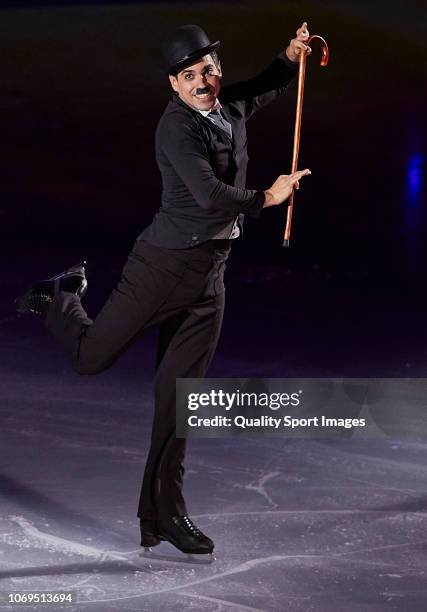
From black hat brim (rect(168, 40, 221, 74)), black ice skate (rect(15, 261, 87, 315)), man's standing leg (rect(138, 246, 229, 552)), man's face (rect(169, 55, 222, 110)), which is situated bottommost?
man's standing leg (rect(138, 246, 229, 552))

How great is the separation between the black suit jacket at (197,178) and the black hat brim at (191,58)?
9 centimetres

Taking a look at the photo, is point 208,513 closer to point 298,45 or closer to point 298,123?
point 298,123

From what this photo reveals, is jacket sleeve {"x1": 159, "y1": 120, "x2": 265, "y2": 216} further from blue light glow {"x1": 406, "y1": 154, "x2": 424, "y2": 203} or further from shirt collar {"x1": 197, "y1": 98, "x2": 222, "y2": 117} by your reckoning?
blue light glow {"x1": 406, "y1": 154, "x2": 424, "y2": 203}

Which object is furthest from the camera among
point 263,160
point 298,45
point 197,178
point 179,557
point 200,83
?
Answer: point 263,160

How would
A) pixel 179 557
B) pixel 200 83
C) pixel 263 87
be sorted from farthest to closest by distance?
1. pixel 263 87
2. pixel 179 557
3. pixel 200 83

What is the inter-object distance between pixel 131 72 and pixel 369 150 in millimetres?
1799

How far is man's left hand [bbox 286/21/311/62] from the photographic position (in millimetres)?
4359

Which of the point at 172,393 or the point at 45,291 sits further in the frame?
the point at 45,291

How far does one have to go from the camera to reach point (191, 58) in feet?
13.4

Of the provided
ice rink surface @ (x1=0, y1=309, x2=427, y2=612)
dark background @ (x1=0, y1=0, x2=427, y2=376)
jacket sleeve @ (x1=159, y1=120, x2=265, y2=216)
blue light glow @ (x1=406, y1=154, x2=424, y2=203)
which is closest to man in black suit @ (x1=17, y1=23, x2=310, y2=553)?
jacket sleeve @ (x1=159, y1=120, x2=265, y2=216)

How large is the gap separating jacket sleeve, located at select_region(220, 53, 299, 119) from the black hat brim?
1.00 ft

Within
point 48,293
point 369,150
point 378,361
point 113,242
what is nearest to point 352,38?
point 369,150

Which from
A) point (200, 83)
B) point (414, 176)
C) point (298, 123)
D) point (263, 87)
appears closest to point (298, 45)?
point (263, 87)

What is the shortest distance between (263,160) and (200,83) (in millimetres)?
5087
